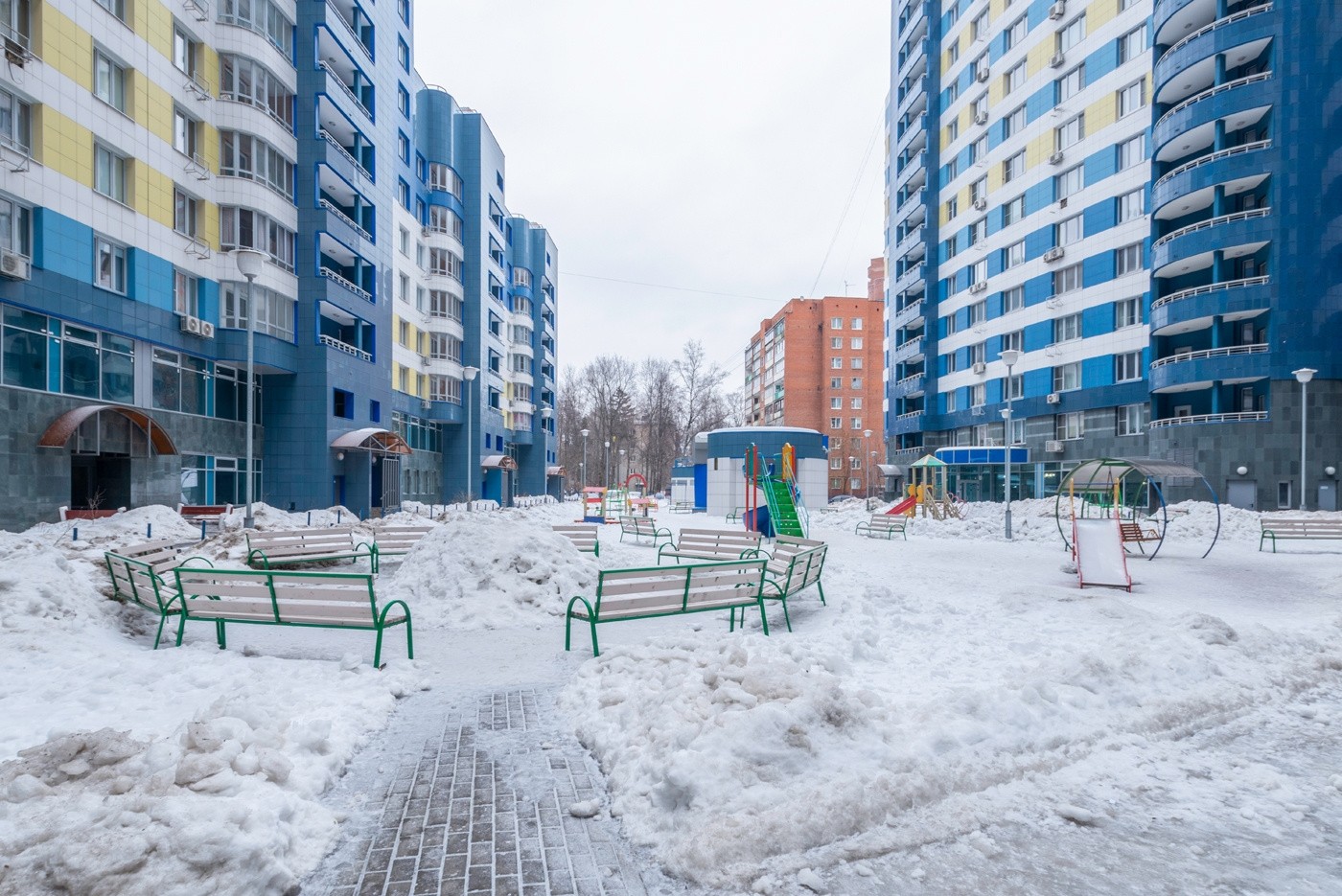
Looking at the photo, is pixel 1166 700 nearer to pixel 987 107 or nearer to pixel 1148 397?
pixel 1148 397

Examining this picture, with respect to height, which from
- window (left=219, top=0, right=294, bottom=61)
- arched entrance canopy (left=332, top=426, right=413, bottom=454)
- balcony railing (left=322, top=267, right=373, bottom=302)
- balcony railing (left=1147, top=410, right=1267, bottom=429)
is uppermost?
window (left=219, top=0, right=294, bottom=61)

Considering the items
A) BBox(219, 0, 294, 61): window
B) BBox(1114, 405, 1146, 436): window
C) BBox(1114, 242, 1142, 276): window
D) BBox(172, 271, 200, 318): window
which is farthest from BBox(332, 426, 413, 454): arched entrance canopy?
BBox(1114, 242, 1142, 276): window

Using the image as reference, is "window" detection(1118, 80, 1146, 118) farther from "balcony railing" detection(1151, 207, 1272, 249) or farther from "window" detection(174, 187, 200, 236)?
"window" detection(174, 187, 200, 236)

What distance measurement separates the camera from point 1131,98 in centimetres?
3472

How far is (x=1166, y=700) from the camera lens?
559 cm

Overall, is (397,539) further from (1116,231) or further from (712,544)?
(1116,231)

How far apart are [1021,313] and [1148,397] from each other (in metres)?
9.90

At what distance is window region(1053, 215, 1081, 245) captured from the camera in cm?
3756

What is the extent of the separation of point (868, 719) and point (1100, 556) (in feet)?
32.3

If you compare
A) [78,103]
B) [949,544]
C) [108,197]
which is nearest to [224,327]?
[108,197]

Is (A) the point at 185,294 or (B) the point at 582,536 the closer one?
(B) the point at 582,536

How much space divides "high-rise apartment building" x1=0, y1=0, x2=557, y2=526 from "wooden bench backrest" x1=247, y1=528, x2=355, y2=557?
9103mm

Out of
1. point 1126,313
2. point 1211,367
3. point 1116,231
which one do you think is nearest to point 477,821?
point 1211,367

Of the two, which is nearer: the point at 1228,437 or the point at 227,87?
the point at 227,87
